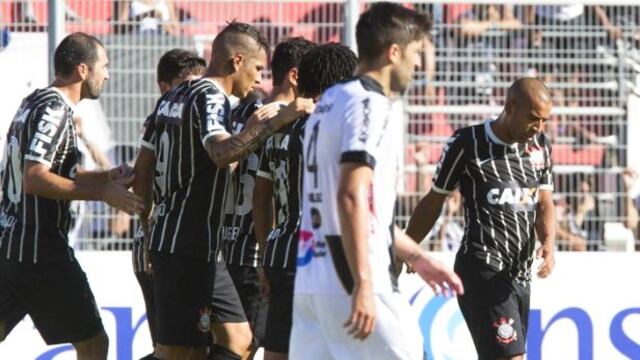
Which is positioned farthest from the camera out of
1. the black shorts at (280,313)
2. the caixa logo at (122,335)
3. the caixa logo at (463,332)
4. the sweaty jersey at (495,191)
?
the caixa logo at (463,332)

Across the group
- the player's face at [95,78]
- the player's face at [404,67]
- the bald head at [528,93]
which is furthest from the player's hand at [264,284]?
the player's face at [404,67]

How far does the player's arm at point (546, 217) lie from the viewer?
8.98 meters

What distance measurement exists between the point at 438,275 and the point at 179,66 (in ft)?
13.2

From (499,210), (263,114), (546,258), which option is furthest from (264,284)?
(546,258)

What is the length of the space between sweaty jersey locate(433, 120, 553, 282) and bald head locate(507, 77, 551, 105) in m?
0.28

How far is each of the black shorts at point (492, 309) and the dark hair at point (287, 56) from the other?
1594mm

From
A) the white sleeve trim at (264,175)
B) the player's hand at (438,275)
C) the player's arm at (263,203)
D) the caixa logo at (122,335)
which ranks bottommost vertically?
the caixa logo at (122,335)

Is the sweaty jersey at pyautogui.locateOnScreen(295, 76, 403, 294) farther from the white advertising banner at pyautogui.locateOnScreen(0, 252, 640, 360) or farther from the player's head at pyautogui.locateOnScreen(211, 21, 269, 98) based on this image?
the white advertising banner at pyautogui.locateOnScreen(0, 252, 640, 360)

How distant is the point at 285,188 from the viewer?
8.19 meters

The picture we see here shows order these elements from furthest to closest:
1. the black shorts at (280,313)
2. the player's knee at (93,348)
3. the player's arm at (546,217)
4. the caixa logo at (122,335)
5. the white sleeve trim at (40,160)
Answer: the caixa logo at (122,335)
the player's arm at (546,217)
the player's knee at (93,348)
the white sleeve trim at (40,160)
the black shorts at (280,313)

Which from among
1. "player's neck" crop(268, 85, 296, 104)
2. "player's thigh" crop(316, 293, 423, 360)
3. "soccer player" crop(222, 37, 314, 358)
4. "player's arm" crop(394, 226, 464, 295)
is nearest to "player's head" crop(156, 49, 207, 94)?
"soccer player" crop(222, 37, 314, 358)

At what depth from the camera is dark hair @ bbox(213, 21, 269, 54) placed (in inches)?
325

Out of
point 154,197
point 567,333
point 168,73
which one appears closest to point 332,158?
point 154,197

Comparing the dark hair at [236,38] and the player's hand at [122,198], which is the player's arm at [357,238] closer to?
the player's hand at [122,198]
